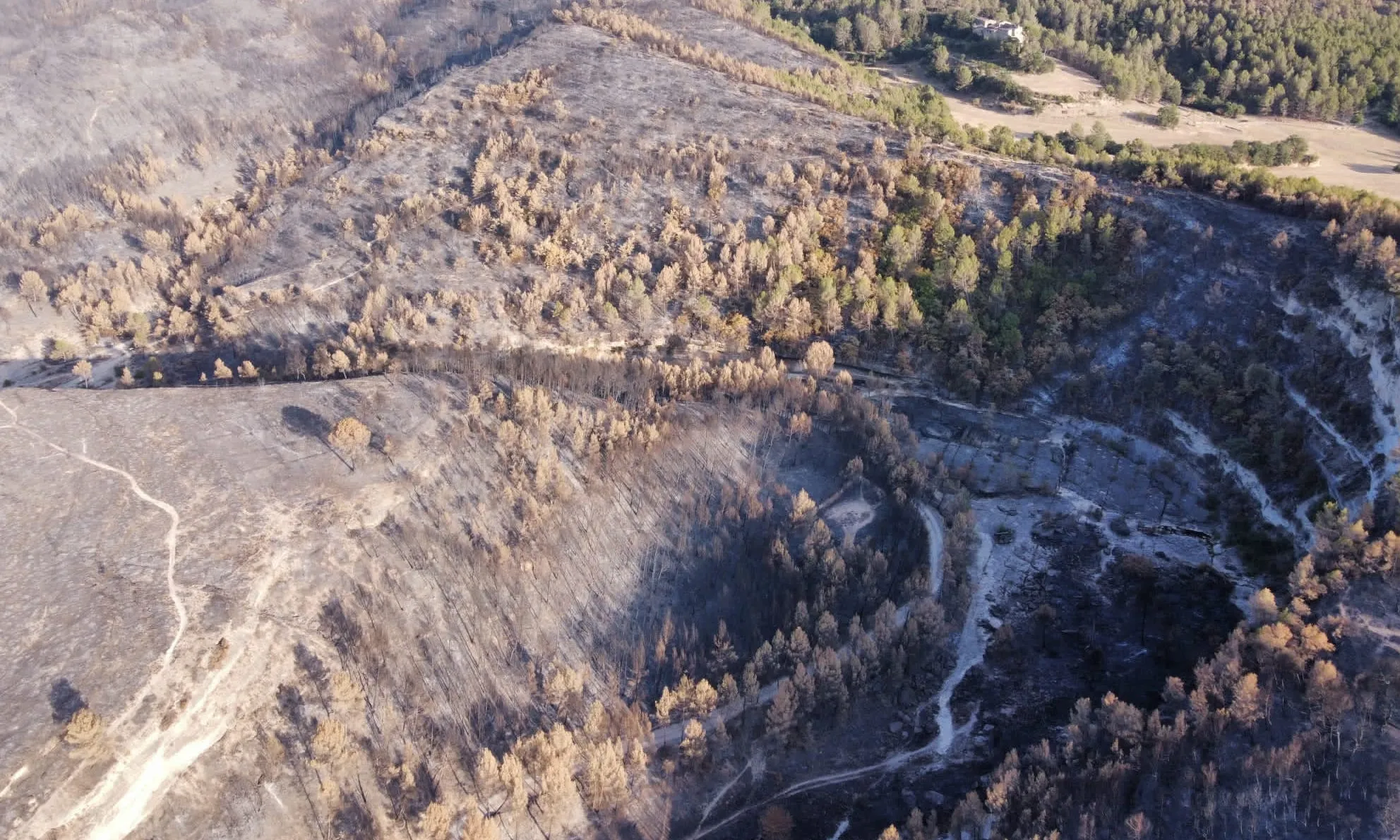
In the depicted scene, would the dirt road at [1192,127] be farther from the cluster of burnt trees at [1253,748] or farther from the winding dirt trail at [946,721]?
the winding dirt trail at [946,721]

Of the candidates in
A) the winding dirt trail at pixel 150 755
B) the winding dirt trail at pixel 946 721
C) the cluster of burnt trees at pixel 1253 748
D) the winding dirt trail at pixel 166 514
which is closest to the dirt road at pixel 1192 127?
the cluster of burnt trees at pixel 1253 748

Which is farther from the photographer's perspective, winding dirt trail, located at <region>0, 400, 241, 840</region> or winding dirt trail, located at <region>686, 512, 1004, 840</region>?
winding dirt trail, located at <region>686, 512, 1004, 840</region>

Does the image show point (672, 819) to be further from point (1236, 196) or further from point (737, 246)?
point (1236, 196)

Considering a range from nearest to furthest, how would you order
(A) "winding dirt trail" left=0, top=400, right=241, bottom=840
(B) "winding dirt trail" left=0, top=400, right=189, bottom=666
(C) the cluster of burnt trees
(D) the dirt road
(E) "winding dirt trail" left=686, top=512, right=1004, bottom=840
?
1. (A) "winding dirt trail" left=0, top=400, right=241, bottom=840
2. (C) the cluster of burnt trees
3. (B) "winding dirt trail" left=0, top=400, right=189, bottom=666
4. (E) "winding dirt trail" left=686, top=512, right=1004, bottom=840
5. (D) the dirt road

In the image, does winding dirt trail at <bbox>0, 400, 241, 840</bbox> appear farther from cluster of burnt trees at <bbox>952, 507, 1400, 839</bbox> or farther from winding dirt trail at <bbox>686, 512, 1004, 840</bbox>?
cluster of burnt trees at <bbox>952, 507, 1400, 839</bbox>

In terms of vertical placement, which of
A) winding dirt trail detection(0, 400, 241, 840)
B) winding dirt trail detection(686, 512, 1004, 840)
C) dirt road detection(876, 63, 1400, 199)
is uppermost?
dirt road detection(876, 63, 1400, 199)

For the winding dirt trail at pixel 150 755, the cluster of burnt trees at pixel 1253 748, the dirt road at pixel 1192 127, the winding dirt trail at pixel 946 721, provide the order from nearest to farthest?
the winding dirt trail at pixel 150 755
the cluster of burnt trees at pixel 1253 748
the winding dirt trail at pixel 946 721
the dirt road at pixel 1192 127

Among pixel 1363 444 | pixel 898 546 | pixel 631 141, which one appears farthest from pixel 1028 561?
pixel 631 141

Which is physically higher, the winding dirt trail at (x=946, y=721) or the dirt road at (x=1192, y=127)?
the dirt road at (x=1192, y=127)

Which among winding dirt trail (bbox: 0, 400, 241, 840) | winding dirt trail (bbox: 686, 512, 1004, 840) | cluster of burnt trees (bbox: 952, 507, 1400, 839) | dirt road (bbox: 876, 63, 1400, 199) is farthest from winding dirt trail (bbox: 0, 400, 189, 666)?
dirt road (bbox: 876, 63, 1400, 199)

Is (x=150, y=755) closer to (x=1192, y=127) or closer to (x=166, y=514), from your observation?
(x=166, y=514)

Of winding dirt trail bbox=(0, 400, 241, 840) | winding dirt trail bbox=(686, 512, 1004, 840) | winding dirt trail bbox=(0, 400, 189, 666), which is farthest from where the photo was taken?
winding dirt trail bbox=(686, 512, 1004, 840)
